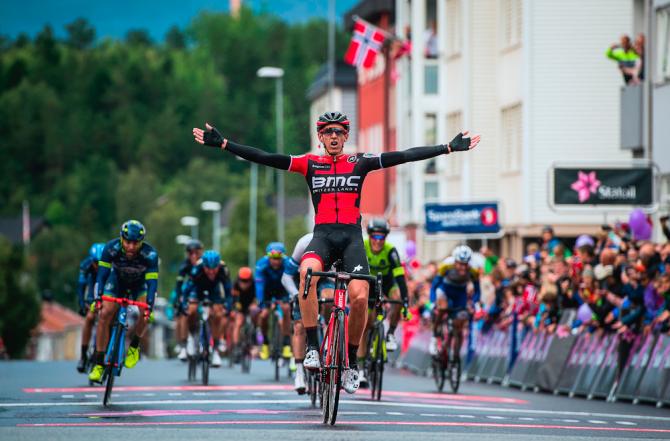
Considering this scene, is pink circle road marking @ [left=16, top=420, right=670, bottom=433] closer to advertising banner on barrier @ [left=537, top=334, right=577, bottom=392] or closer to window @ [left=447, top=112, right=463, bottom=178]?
advertising banner on barrier @ [left=537, top=334, right=577, bottom=392]

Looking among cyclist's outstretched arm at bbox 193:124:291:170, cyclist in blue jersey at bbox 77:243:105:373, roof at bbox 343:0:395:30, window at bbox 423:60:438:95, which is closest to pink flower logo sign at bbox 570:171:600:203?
cyclist in blue jersey at bbox 77:243:105:373

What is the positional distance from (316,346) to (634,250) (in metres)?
9.29

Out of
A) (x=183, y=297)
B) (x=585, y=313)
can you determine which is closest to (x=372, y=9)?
(x=183, y=297)

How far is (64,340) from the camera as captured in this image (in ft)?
374

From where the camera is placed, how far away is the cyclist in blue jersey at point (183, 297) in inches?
1032

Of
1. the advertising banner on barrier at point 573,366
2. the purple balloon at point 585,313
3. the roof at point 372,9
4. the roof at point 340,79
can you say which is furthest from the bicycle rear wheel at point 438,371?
the roof at point 340,79

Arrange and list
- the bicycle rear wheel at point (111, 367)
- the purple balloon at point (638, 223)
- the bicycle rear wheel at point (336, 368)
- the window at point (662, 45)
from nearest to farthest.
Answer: the bicycle rear wheel at point (336, 368) → the bicycle rear wheel at point (111, 367) → the purple balloon at point (638, 223) → the window at point (662, 45)

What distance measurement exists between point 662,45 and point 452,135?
19.0 meters

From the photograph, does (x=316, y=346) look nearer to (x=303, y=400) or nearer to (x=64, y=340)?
(x=303, y=400)

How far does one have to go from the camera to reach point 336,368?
15.1 meters

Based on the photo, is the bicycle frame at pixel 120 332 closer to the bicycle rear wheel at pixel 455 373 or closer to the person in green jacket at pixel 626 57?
the bicycle rear wheel at pixel 455 373

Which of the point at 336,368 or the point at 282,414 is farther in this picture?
the point at 282,414

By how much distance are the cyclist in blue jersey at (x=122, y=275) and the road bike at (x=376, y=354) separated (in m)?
2.80

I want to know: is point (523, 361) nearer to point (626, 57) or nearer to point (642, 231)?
point (642, 231)
